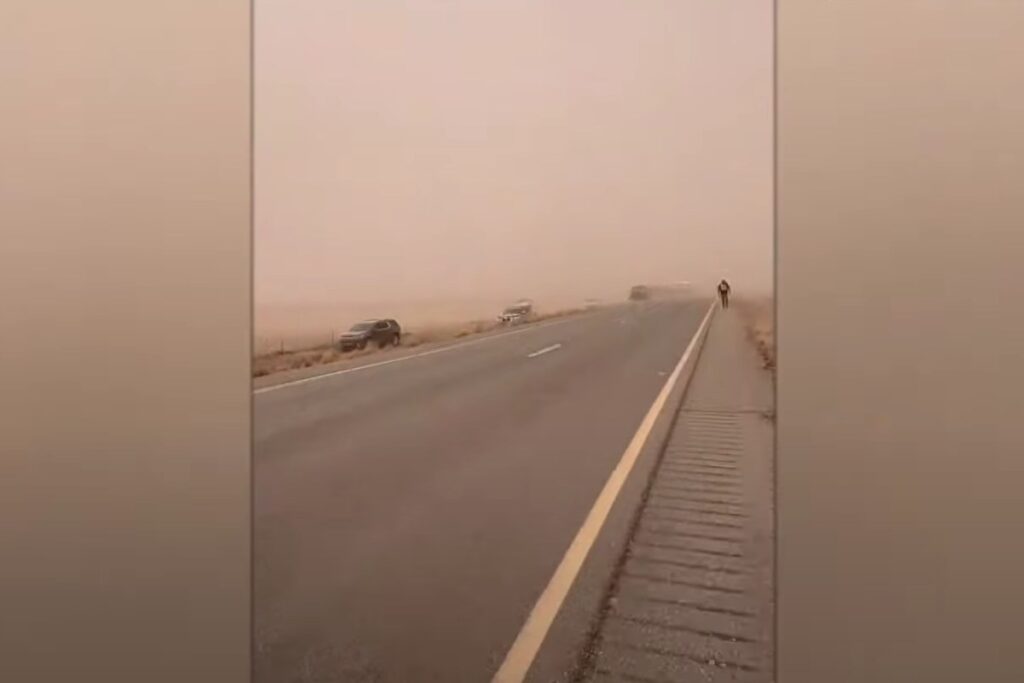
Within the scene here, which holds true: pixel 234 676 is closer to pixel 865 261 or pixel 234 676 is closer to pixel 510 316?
pixel 510 316

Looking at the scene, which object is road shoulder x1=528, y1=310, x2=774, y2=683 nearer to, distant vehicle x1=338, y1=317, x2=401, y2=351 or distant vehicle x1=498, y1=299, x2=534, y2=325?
distant vehicle x1=498, y1=299, x2=534, y2=325

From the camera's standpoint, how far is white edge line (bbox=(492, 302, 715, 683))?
41.6 inches

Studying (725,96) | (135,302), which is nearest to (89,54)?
(135,302)

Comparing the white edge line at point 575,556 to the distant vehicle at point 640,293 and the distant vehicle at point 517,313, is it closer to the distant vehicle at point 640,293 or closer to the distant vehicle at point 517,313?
the distant vehicle at point 640,293

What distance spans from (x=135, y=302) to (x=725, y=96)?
1084mm

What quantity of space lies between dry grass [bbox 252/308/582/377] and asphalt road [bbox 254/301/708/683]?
3 centimetres

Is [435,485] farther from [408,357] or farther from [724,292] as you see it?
[724,292]

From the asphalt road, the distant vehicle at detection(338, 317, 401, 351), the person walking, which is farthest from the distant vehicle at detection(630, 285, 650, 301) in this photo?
the distant vehicle at detection(338, 317, 401, 351)

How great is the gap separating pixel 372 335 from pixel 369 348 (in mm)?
24

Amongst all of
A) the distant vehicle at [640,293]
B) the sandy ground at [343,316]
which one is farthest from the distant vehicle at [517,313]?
the distant vehicle at [640,293]

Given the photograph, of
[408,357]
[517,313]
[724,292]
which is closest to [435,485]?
[408,357]

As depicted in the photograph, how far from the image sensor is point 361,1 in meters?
1.18

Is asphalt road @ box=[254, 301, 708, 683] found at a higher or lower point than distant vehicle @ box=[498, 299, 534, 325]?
lower

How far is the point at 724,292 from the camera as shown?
3.52 feet
